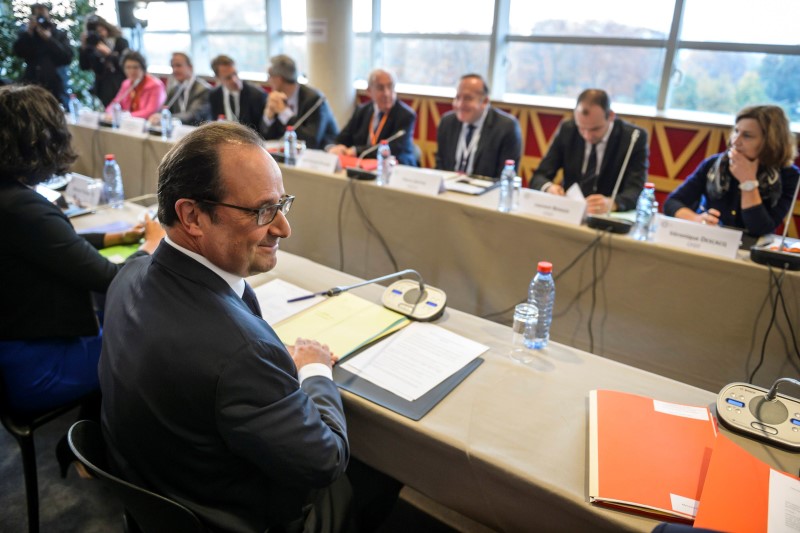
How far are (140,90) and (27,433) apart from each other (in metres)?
4.10

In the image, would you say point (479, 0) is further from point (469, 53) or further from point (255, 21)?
point (255, 21)

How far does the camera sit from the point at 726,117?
3928mm

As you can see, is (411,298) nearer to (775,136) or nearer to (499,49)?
(775,136)

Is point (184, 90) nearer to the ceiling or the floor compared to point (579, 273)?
nearer to the ceiling

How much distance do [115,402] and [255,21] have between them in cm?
670

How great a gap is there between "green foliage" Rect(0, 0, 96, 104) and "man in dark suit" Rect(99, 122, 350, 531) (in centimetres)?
640

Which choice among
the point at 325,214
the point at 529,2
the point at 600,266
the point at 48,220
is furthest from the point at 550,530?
the point at 529,2

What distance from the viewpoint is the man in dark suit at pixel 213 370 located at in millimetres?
764

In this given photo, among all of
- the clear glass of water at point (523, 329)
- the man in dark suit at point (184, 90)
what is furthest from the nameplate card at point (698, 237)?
the man in dark suit at point (184, 90)

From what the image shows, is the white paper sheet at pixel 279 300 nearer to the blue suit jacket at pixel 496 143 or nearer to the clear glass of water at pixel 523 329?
the clear glass of water at pixel 523 329

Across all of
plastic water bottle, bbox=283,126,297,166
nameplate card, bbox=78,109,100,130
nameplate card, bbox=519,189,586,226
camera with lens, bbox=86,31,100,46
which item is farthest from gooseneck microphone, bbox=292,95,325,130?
camera with lens, bbox=86,31,100,46

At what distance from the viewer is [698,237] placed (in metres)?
1.70

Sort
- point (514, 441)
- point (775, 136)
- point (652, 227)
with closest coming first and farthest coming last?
point (514, 441)
point (652, 227)
point (775, 136)

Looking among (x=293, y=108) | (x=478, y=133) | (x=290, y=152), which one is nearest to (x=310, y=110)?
(x=293, y=108)
